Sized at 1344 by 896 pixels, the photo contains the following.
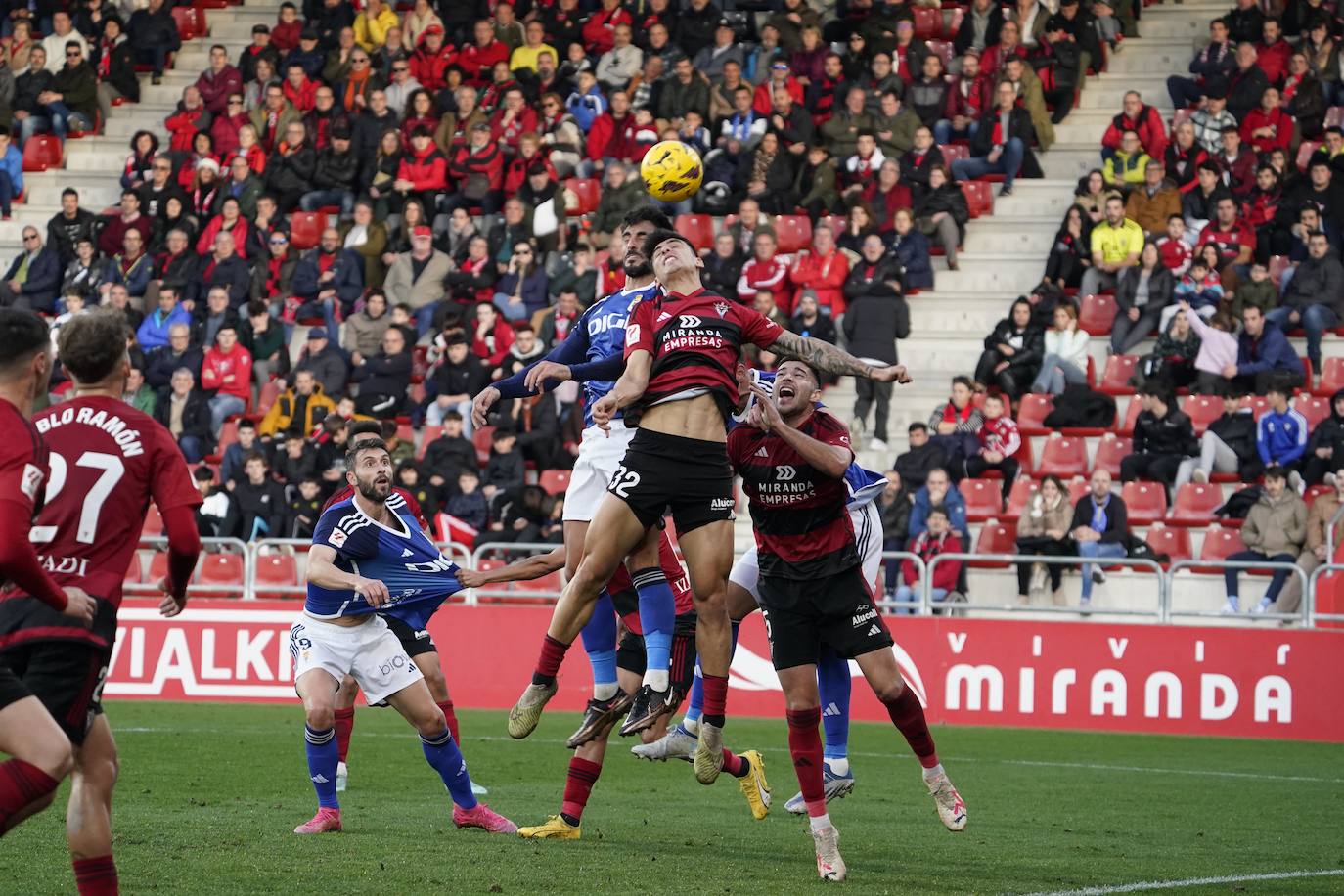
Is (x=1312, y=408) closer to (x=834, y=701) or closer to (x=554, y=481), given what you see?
(x=554, y=481)

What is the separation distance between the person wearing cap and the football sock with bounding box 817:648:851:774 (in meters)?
14.0

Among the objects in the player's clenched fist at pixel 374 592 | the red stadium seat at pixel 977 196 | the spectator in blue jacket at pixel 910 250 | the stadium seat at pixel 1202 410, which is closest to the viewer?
the player's clenched fist at pixel 374 592

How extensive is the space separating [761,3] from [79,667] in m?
21.7

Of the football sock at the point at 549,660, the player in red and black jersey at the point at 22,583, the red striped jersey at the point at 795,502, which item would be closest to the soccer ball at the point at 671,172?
the red striped jersey at the point at 795,502

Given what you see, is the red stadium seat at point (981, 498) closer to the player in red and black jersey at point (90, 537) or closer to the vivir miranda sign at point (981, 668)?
the vivir miranda sign at point (981, 668)

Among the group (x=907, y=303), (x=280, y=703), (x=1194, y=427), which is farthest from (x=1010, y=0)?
(x=280, y=703)

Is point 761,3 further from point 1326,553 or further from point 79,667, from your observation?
point 79,667

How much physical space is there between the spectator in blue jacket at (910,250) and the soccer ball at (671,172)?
1250 cm

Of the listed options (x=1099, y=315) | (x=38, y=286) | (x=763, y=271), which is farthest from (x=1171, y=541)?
(x=38, y=286)

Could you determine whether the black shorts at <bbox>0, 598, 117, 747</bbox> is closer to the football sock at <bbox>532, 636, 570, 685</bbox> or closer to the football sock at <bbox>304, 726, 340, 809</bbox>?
the football sock at <bbox>532, 636, 570, 685</bbox>

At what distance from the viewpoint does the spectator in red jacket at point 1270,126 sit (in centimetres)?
2239

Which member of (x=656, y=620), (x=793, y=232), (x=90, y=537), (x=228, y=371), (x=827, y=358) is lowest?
(x=228, y=371)

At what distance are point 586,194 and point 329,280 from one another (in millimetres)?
3662

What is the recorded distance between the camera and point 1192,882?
8.58m
